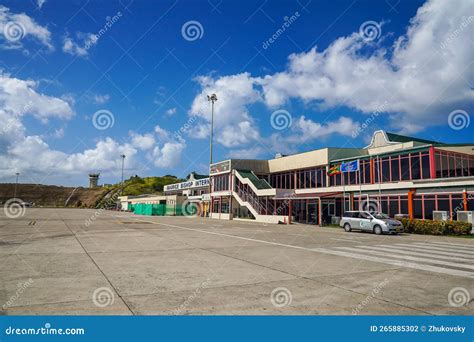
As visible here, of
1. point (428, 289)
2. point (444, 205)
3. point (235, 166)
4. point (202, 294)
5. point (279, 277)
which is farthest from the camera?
point (235, 166)

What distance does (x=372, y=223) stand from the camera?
969 inches

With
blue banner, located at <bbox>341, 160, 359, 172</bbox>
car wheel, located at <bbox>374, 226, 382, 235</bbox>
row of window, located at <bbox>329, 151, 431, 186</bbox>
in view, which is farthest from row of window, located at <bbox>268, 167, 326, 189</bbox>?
car wheel, located at <bbox>374, 226, 382, 235</bbox>

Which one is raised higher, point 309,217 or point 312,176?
point 312,176

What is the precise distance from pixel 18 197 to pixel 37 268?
18236cm

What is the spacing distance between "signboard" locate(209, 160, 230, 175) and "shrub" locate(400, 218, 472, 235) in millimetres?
30518

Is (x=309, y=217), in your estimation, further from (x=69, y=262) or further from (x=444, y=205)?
(x=69, y=262)

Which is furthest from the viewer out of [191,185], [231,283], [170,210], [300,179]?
[191,185]

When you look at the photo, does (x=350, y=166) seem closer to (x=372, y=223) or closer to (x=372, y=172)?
(x=372, y=172)

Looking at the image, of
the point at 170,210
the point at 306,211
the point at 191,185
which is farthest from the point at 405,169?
the point at 170,210

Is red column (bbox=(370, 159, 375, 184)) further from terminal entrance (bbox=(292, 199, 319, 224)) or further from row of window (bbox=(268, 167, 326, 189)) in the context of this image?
terminal entrance (bbox=(292, 199, 319, 224))

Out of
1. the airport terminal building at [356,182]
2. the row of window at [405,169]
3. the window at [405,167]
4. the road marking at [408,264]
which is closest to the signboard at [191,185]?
the airport terminal building at [356,182]

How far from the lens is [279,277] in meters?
8.55

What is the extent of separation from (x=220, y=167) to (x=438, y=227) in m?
35.4
